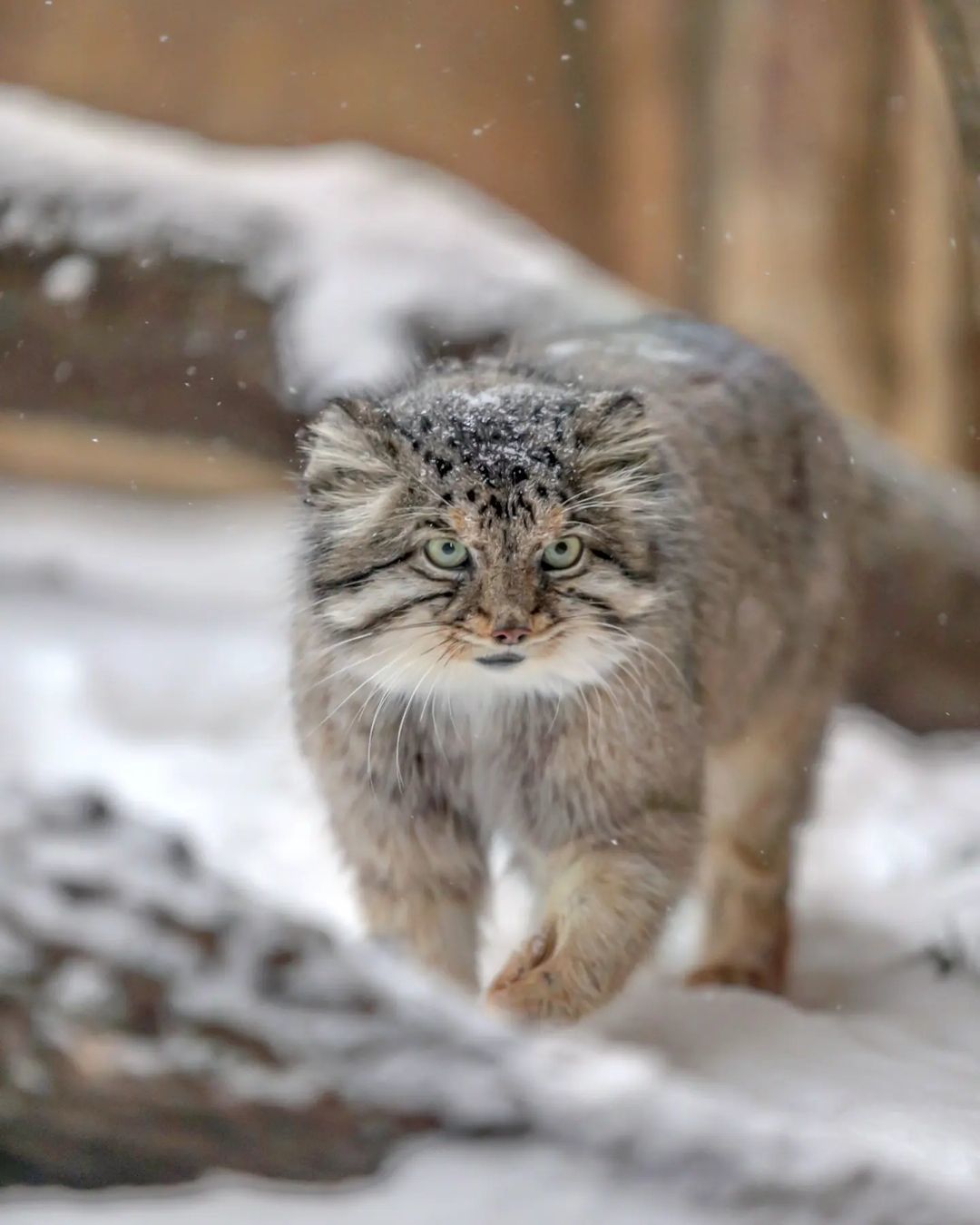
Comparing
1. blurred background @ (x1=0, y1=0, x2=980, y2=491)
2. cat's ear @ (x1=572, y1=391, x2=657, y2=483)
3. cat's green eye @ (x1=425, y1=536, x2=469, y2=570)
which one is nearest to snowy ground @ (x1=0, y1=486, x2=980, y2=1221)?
blurred background @ (x1=0, y1=0, x2=980, y2=491)

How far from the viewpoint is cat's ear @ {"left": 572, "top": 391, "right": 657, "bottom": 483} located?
246cm

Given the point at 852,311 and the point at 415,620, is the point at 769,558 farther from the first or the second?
the point at 852,311

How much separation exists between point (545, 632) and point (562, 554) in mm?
134

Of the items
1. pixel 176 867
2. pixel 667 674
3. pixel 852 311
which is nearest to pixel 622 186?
pixel 852 311

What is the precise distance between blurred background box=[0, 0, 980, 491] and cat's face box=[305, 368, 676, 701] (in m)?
1.01

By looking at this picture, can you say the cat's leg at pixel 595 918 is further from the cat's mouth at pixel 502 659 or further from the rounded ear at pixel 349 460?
the rounded ear at pixel 349 460

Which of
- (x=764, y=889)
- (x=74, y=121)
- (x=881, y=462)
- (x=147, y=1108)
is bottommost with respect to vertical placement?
(x=764, y=889)

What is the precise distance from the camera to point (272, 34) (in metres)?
3.37

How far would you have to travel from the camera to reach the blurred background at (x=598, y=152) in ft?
10.9

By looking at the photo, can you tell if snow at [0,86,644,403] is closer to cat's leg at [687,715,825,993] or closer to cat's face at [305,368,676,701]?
cat's face at [305,368,676,701]

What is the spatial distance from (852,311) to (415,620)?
4225 mm

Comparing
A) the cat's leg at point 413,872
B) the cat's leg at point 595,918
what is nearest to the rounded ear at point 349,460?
the cat's leg at point 413,872

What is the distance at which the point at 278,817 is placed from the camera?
277 centimetres

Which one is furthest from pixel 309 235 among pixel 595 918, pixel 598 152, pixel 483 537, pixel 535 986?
pixel 535 986
